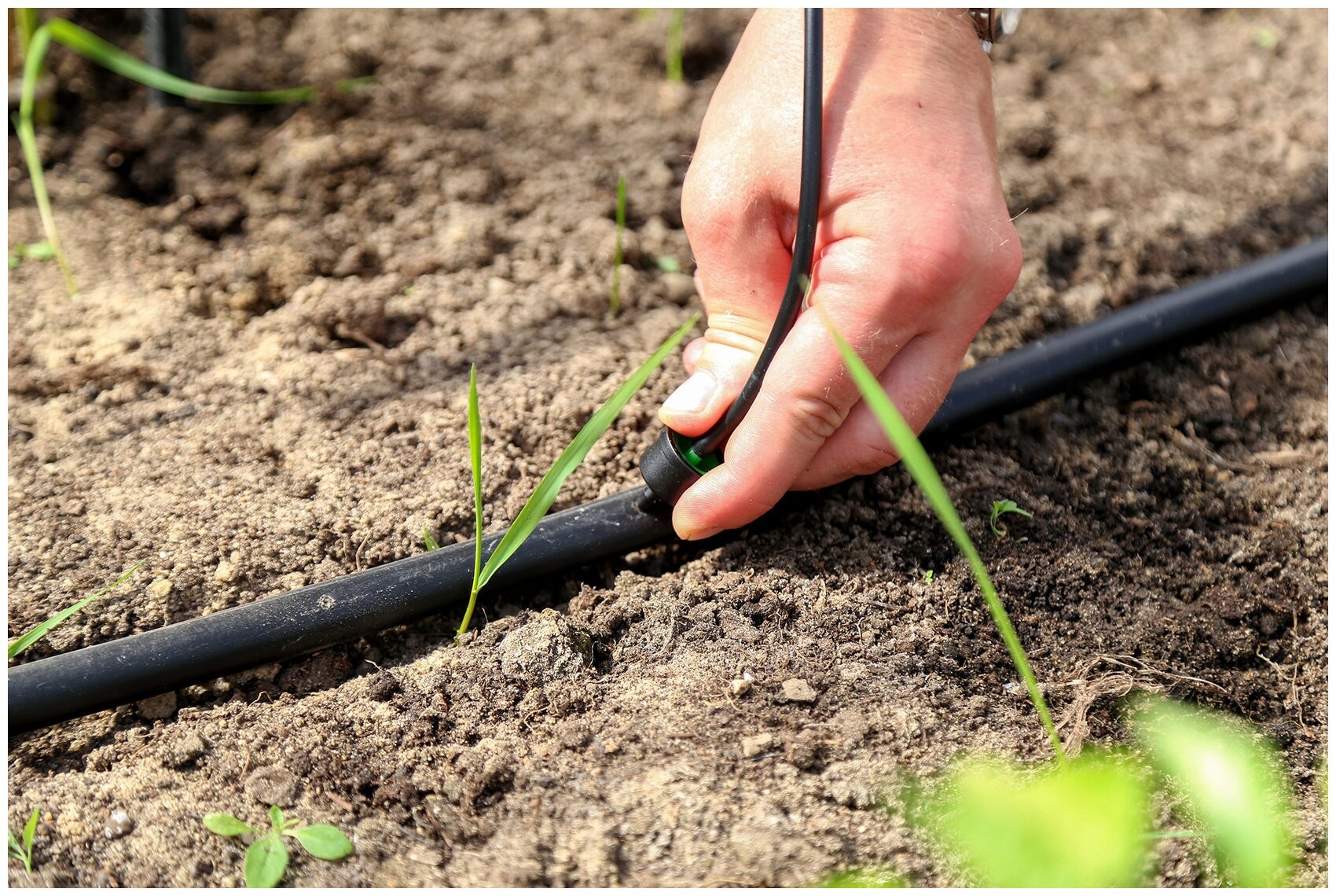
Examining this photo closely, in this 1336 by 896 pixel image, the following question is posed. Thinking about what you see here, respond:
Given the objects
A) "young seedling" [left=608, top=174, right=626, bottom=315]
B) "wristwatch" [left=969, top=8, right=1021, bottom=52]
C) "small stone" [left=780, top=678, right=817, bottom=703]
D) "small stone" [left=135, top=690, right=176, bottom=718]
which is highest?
"wristwatch" [left=969, top=8, right=1021, bottom=52]

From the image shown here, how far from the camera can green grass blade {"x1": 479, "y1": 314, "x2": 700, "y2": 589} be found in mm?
1027

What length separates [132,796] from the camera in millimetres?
1028

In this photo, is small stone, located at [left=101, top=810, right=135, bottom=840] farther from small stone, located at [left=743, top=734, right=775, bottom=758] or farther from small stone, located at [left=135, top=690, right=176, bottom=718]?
small stone, located at [left=743, top=734, right=775, bottom=758]

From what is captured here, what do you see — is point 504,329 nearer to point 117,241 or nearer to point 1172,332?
point 117,241

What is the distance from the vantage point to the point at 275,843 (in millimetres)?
969

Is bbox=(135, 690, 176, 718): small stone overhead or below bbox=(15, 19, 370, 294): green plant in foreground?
below

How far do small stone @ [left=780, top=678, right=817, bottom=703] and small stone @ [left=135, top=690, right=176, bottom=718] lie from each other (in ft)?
2.31

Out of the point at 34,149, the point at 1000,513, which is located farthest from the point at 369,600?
the point at 34,149

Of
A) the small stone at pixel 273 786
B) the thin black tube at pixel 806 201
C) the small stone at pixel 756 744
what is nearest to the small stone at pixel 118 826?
the small stone at pixel 273 786

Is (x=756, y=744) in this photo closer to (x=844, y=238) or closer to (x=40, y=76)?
(x=844, y=238)

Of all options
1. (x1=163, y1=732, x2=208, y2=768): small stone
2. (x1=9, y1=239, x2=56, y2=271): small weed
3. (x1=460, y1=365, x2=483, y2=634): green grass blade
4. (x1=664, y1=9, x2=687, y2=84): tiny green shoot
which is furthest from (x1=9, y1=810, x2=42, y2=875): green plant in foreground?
(x1=664, y1=9, x2=687, y2=84): tiny green shoot

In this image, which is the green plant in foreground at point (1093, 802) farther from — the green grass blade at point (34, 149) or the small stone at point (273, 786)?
the green grass blade at point (34, 149)

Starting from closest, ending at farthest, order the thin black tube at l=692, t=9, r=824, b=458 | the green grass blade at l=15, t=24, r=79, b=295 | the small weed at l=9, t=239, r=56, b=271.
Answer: the thin black tube at l=692, t=9, r=824, b=458, the green grass blade at l=15, t=24, r=79, b=295, the small weed at l=9, t=239, r=56, b=271

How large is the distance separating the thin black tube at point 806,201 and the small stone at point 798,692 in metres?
0.32
